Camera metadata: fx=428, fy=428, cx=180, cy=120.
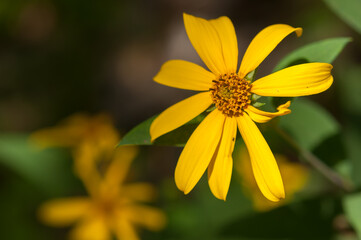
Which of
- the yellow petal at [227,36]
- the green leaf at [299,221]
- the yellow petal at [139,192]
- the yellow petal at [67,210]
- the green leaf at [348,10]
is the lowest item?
the green leaf at [299,221]

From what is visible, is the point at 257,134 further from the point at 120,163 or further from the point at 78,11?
the point at 78,11

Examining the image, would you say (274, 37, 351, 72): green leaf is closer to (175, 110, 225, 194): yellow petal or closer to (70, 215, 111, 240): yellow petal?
(175, 110, 225, 194): yellow petal

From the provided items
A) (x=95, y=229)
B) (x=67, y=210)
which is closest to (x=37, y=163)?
(x=67, y=210)

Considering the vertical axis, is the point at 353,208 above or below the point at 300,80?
below

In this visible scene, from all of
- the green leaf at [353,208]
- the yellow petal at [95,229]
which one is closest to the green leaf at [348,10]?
the green leaf at [353,208]

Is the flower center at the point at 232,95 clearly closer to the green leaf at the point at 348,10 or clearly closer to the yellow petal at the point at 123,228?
the green leaf at the point at 348,10

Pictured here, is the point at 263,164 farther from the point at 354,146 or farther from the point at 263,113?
the point at 354,146
